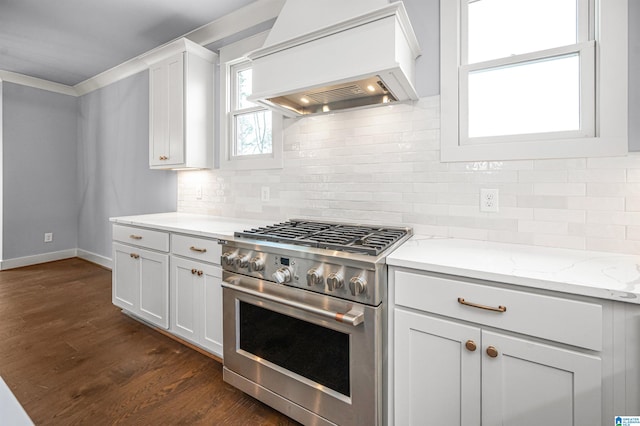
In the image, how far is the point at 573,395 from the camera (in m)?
1.03

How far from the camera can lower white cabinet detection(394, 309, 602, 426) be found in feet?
3.38

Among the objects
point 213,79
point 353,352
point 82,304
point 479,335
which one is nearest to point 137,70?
point 213,79

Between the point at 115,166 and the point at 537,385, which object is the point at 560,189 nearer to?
the point at 537,385

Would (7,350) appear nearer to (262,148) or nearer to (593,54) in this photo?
(262,148)

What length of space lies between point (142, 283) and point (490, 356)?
2.57 meters

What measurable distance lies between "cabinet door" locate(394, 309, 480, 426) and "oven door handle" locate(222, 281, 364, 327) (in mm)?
184

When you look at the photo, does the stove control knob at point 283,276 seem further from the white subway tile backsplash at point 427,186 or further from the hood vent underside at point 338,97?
the hood vent underside at point 338,97

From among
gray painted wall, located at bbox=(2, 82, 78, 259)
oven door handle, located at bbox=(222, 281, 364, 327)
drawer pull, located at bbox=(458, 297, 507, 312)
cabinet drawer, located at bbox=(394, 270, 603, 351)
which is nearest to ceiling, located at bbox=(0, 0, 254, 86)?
gray painted wall, located at bbox=(2, 82, 78, 259)

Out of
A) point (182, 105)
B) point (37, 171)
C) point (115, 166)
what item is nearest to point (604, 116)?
point (182, 105)

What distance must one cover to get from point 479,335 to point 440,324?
14cm

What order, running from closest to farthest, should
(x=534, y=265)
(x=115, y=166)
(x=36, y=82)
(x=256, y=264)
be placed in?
(x=534, y=265)
(x=256, y=264)
(x=115, y=166)
(x=36, y=82)

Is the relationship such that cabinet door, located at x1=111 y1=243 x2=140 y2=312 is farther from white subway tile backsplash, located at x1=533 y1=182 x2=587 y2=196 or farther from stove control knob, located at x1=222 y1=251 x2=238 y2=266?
white subway tile backsplash, located at x1=533 y1=182 x2=587 y2=196

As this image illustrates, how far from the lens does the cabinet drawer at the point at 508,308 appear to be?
101 cm

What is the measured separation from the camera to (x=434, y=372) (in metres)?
1.28
